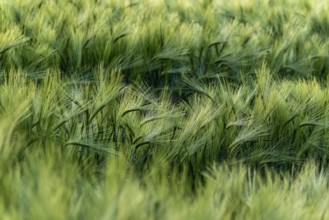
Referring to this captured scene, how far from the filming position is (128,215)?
0.56 metres

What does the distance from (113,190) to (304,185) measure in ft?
1.07

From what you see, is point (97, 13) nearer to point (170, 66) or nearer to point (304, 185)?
point (170, 66)

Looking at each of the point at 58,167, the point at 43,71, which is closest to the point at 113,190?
the point at 58,167

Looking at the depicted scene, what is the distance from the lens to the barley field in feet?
2.11

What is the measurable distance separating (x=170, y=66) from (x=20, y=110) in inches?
27.4

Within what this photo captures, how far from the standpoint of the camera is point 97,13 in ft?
5.62

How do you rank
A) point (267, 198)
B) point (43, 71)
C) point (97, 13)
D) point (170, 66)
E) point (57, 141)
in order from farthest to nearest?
point (97, 13)
point (170, 66)
point (43, 71)
point (57, 141)
point (267, 198)

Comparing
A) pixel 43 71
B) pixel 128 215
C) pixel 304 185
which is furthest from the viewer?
pixel 43 71

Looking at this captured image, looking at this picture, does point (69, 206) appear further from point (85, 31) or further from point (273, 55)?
point (273, 55)

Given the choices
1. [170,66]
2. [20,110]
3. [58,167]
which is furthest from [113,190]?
[170,66]

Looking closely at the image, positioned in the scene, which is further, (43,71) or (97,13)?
(97,13)

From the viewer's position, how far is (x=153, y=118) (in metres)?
1.00

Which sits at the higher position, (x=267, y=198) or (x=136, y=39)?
(x=136, y=39)

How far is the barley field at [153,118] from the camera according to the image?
0.64 m
